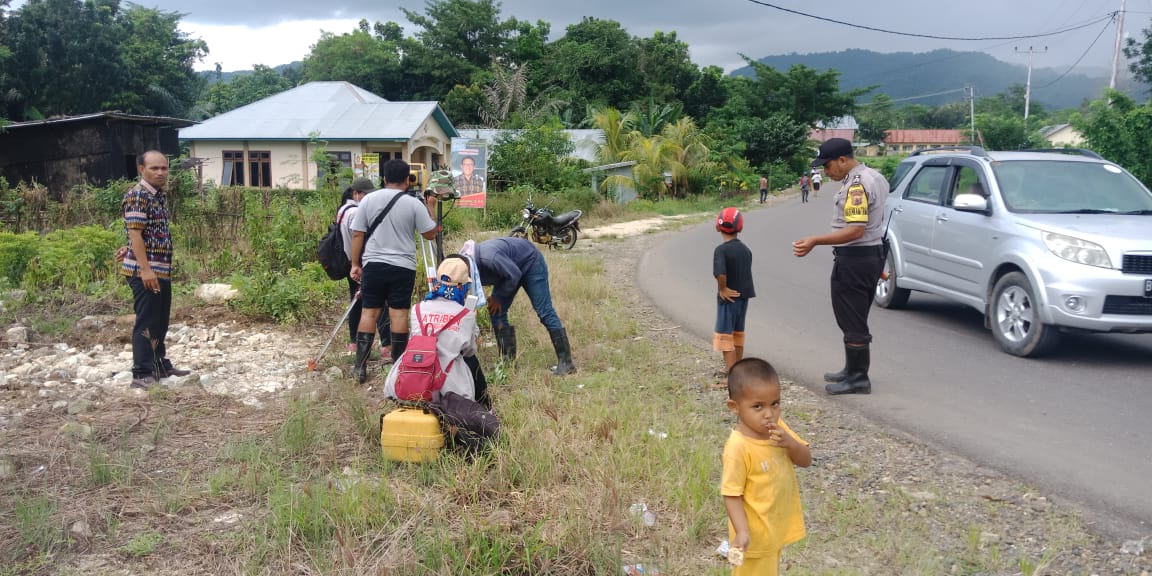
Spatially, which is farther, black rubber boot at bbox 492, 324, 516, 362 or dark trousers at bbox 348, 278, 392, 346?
dark trousers at bbox 348, 278, 392, 346

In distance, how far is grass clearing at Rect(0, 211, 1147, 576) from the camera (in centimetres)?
372

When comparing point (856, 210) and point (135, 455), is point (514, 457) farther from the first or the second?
point (856, 210)

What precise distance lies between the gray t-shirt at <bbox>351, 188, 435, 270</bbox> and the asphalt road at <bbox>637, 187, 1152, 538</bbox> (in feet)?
11.1

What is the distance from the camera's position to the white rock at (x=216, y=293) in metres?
9.55

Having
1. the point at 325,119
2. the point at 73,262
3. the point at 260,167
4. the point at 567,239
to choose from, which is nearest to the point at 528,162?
the point at 567,239

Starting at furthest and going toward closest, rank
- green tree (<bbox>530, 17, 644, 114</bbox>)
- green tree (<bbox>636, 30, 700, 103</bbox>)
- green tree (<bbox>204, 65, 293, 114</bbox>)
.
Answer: green tree (<bbox>204, 65, 293, 114</bbox>), green tree (<bbox>636, 30, 700, 103</bbox>), green tree (<bbox>530, 17, 644, 114</bbox>)

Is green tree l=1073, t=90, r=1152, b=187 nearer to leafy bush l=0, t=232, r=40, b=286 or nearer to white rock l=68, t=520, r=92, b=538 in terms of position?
leafy bush l=0, t=232, r=40, b=286

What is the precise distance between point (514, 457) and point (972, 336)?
5.74 metres

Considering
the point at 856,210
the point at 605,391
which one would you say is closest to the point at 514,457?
the point at 605,391

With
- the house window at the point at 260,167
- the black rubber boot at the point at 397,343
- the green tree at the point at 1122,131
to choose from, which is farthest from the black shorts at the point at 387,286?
the house window at the point at 260,167

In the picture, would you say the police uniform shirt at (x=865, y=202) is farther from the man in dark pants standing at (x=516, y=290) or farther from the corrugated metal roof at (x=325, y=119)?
the corrugated metal roof at (x=325, y=119)

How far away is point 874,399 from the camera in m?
6.30

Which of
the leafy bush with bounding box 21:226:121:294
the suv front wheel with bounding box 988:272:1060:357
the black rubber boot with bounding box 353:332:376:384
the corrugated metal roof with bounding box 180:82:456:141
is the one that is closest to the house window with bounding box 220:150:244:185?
the corrugated metal roof with bounding box 180:82:456:141

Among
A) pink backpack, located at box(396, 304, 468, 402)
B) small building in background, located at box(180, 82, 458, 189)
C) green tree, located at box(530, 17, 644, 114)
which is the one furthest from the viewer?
green tree, located at box(530, 17, 644, 114)
